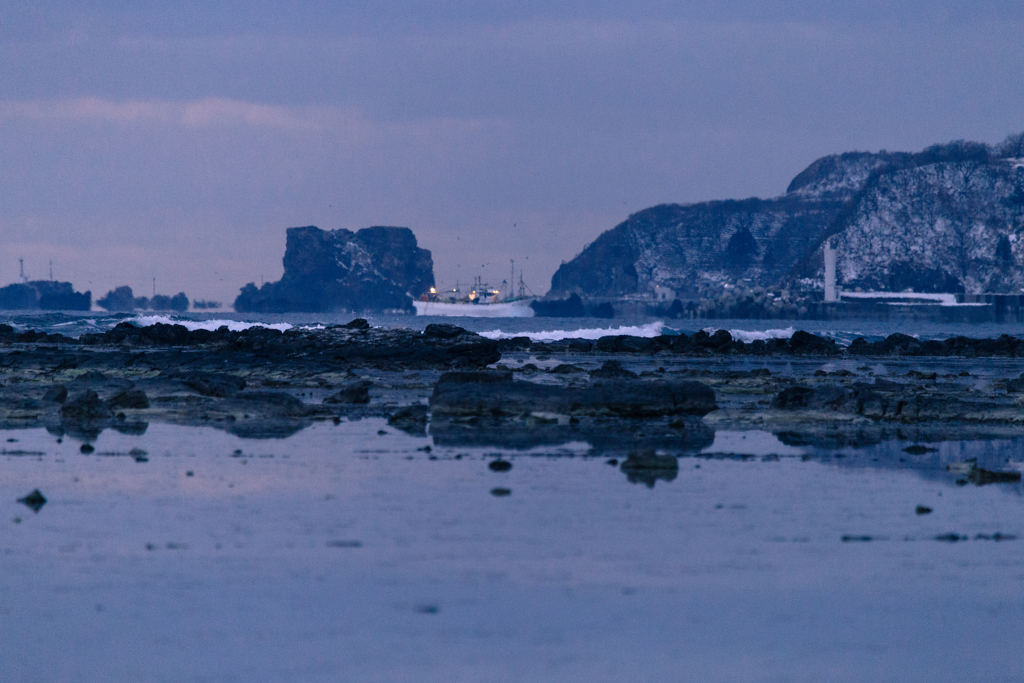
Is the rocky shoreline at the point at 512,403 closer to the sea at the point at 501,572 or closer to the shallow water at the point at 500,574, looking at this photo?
the sea at the point at 501,572

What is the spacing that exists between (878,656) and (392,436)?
12.3 metres

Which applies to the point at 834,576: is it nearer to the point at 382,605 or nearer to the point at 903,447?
the point at 382,605

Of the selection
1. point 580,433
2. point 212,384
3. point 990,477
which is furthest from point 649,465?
point 212,384

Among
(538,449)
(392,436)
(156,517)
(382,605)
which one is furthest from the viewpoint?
(392,436)

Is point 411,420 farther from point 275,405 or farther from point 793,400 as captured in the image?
point 793,400

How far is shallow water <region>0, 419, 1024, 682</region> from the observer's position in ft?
22.7

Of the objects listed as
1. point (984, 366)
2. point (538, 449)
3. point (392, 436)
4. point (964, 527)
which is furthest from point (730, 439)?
point (984, 366)

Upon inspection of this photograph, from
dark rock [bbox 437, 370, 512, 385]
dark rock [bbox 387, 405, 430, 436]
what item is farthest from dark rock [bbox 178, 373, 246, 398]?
dark rock [bbox 387, 405, 430, 436]

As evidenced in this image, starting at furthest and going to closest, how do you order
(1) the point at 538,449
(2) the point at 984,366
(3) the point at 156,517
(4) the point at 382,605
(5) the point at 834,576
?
(2) the point at 984,366
(1) the point at 538,449
(3) the point at 156,517
(5) the point at 834,576
(4) the point at 382,605

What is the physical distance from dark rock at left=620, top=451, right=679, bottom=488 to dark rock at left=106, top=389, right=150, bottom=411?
11017mm

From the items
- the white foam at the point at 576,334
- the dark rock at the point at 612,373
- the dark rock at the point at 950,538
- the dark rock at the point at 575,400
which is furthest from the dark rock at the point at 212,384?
the white foam at the point at 576,334

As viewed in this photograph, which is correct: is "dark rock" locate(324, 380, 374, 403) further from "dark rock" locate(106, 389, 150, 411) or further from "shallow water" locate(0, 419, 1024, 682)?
"shallow water" locate(0, 419, 1024, 682)

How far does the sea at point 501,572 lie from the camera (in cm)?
692

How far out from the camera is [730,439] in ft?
62.2
